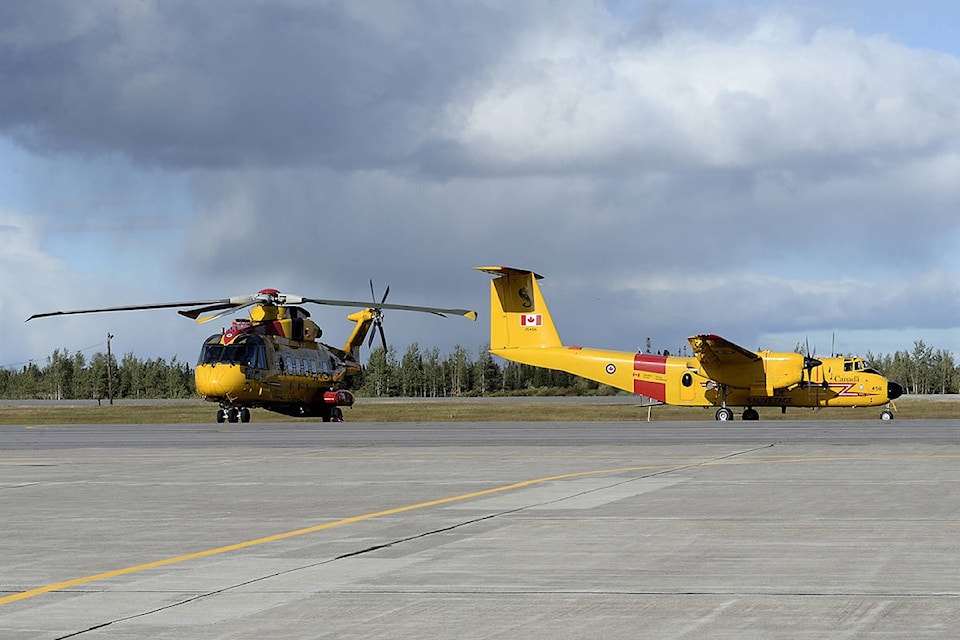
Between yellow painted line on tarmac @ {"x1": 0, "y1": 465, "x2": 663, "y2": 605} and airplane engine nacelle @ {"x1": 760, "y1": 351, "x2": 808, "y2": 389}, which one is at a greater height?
airplane engine nacelle @ {"x1": 760, "y1": 351, "x2": 808, "y2": 389}

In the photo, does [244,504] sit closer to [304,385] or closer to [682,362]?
[304,385]

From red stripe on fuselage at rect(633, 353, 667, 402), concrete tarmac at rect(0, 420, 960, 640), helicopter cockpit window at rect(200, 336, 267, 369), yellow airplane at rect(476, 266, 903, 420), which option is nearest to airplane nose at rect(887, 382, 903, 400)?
yellow airplane at rect(476, 266, 903, 420)

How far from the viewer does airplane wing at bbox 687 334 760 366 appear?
47.0 meters

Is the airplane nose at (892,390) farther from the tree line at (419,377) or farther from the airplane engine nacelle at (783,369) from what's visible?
the tree line at (419,377)

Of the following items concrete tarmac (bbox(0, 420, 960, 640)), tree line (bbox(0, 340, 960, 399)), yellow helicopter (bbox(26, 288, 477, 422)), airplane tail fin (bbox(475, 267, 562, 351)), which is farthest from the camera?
tree line (bbox(0, 340, 960, 399))

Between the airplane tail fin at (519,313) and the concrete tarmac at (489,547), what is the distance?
28392mm

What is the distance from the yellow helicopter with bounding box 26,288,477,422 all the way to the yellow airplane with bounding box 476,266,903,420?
7.76 m

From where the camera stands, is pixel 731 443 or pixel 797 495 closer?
pixel 797 495

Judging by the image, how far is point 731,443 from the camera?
27.1 metres

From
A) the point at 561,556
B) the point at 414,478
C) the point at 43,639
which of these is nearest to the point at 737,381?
the point at 414,478

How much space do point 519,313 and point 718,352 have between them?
887cm

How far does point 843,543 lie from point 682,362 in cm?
3999

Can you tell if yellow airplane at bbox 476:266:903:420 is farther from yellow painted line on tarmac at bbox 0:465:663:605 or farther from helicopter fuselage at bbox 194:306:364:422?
yellow painted line on tarmac at bbox 0:465:663:605

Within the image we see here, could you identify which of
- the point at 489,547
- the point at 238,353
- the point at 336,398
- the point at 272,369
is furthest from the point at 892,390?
the point at 489,547
